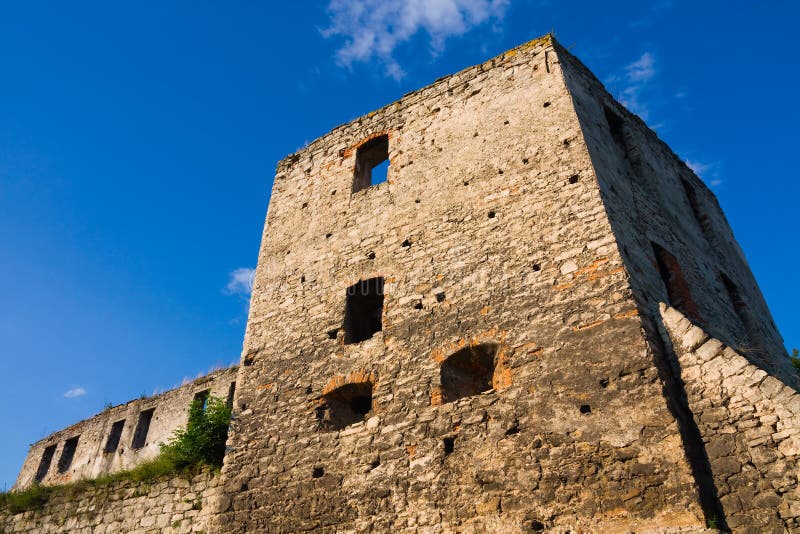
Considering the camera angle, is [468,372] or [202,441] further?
[202,441]

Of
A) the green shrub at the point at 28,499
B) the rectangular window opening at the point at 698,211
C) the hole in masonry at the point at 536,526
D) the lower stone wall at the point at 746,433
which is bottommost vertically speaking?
the hole in masonry at the point at 536,526

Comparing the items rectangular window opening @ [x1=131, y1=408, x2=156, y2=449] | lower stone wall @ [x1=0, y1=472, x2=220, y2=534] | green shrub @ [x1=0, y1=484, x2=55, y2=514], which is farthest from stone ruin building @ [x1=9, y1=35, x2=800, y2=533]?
rectangular window opening @ [x1=131, y1=408, x2=156, y2=449]

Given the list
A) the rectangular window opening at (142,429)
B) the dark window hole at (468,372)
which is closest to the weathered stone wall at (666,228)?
the dark window hole at (468,372)

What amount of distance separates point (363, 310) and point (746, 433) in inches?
200

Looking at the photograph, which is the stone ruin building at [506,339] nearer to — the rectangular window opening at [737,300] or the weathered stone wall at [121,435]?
the rectangular window opening at [737,300]

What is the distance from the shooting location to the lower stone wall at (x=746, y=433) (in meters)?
4.89

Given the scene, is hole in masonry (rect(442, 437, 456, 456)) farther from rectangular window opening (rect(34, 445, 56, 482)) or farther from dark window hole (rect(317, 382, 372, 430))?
rectangular window opening (rect(34, 445, 56, 482))

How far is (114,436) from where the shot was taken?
647 inches

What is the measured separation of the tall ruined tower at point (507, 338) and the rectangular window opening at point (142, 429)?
8.32 m

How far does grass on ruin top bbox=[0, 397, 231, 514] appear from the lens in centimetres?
856

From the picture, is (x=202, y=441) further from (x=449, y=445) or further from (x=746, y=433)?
(x=746, y=433)

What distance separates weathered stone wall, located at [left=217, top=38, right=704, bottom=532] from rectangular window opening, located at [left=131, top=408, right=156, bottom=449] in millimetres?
8315

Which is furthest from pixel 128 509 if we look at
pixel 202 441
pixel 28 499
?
pixel 28 499

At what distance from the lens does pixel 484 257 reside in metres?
7.66
